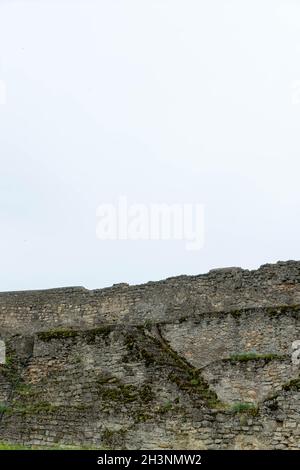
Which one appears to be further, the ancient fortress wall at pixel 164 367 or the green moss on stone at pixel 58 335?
the green moss on stone at pixel 58 335

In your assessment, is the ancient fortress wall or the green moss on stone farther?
the green moss on stone

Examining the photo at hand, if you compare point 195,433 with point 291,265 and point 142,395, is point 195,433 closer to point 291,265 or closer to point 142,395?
point 142,395

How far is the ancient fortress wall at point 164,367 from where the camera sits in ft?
55.5

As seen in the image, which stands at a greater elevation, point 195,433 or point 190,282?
point 190,282

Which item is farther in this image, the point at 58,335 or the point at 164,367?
the point at 58,335

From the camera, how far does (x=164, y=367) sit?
766 inches

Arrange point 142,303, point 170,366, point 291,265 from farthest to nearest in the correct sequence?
point 142,303 < point 291,265 < point 170,366

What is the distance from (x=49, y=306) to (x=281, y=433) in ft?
53.1

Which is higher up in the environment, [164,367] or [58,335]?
[58,335]

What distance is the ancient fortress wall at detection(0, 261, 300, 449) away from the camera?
1692cm

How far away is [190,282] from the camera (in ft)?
91.0
